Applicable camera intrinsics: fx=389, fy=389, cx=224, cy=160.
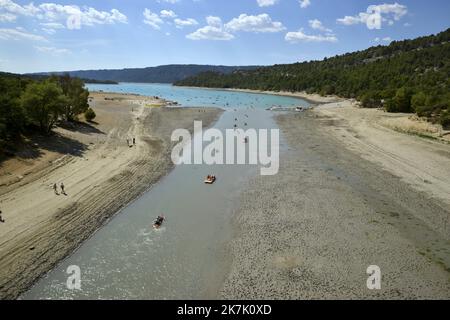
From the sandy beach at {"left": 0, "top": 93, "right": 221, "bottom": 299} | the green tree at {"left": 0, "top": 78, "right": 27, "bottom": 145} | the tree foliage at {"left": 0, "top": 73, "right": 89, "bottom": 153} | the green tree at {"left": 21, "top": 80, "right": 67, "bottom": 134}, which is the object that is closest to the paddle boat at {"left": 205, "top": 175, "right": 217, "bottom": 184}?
the sandy beach at {"left": 0, "top": 93, "right": 221, "bottom": 299}

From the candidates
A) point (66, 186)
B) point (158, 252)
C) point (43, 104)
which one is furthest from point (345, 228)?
point (43, 104)

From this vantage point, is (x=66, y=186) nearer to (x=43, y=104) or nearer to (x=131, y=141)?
(x=43, y=104)

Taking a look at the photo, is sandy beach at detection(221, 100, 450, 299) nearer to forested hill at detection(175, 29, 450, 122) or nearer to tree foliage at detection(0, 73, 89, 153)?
tree foliage at detection(0, 73, 89, 153)
